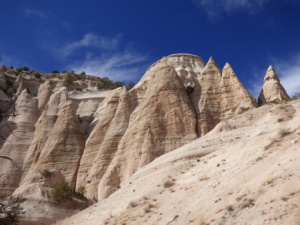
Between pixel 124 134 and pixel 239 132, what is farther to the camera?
pixel 124 134

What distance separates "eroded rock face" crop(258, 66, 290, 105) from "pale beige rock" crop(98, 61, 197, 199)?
622cm

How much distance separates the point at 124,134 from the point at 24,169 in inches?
550

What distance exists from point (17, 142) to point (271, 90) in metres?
28.1

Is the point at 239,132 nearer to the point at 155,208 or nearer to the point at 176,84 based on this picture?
the point at 155,208

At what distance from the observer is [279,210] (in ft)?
34.4

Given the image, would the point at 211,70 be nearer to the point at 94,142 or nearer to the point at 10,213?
the point at 94,142

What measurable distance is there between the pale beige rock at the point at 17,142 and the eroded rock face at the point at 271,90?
22.5 m

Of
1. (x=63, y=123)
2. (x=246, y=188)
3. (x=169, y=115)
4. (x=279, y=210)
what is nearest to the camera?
(x=279, y=210)

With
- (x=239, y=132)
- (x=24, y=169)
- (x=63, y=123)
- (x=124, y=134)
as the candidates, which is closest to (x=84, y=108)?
(x=63, y=123)

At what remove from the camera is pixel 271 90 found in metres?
32.3

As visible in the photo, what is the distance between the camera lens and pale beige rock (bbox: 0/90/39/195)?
3947 centimetres

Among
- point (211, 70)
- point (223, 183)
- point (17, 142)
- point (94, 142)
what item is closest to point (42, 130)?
point (17, 142)

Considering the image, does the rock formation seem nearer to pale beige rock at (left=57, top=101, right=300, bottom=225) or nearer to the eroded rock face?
the eroded rock face

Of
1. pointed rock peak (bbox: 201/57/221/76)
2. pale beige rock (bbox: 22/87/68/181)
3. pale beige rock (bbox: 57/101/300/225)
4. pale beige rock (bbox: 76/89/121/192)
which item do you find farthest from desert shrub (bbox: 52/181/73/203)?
pointed rock peak (bbox: 201/57/221/76)
